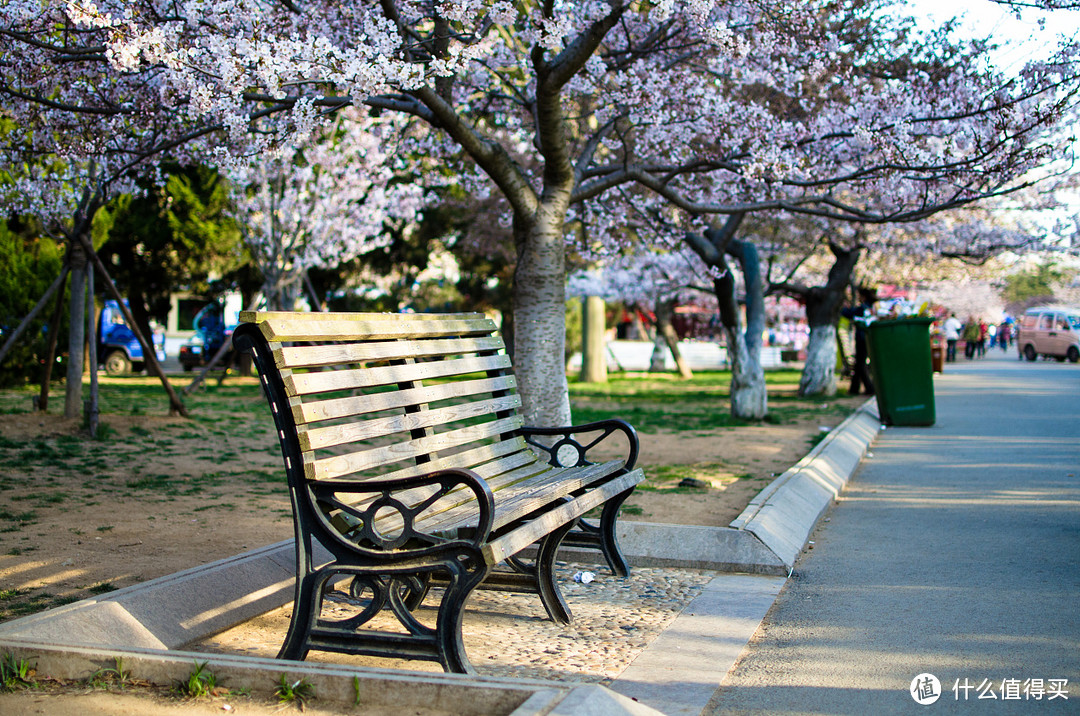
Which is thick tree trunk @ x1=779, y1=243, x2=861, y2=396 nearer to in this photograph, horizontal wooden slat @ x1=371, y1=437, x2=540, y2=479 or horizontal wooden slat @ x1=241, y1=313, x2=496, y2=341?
horizontal wooden slat @ x1=371, y1=437, x2=540, y2=479

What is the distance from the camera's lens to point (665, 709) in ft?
10.5

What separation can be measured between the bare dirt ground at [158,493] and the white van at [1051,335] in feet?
99.6

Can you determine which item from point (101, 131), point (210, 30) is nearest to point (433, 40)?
point (210, 30)

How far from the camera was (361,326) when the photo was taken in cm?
407

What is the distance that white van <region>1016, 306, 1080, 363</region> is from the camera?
38.2 metres

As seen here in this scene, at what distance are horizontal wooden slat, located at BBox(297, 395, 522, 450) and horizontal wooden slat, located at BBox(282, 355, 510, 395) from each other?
151 millimetres

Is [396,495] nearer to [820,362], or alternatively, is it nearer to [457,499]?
[457,499]

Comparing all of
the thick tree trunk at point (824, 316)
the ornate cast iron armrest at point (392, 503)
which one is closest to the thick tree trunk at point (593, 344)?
the thick tree trunk at point (824, 316)

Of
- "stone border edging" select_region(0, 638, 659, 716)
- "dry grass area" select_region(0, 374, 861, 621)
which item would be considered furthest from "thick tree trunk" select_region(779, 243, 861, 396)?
"stone border edging" select_region(0, 638, 659, 716)

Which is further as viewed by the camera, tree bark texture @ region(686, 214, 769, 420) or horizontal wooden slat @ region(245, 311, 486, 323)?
tree bark texture @ region(686, 214, 769, 420)

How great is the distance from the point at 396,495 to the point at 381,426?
68 cm

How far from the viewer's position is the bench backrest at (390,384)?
346cm

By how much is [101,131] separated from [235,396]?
10.7m

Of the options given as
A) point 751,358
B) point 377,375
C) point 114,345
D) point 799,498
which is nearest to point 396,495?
point 377,375
